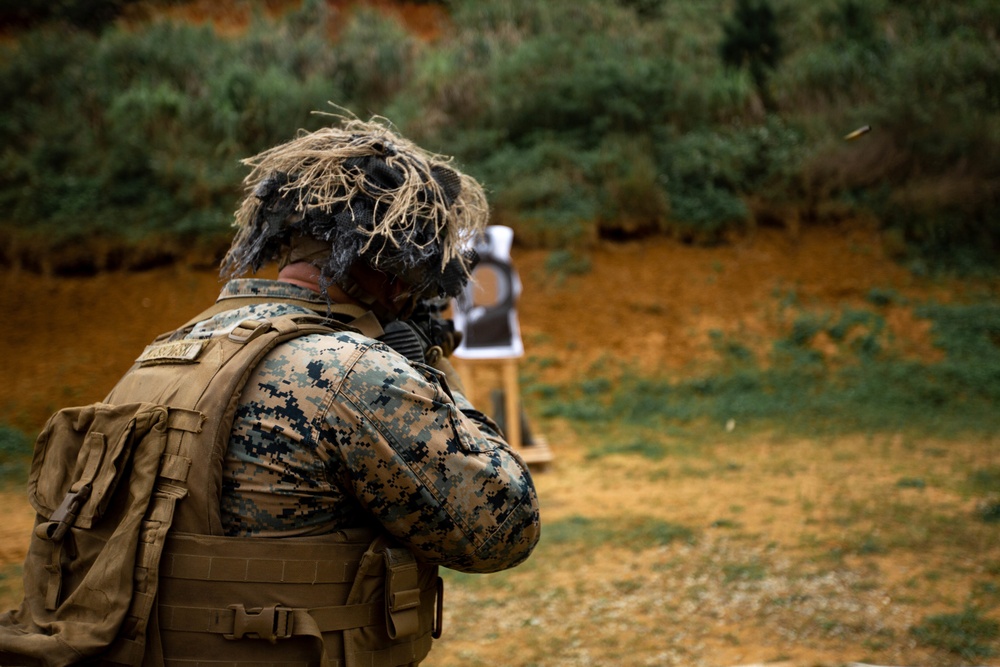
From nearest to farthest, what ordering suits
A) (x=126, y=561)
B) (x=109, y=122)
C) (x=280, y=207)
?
(x=126, y=561) → (x=280, y=207) → (x=109, y=122)

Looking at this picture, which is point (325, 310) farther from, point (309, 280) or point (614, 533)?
point (614, 533)

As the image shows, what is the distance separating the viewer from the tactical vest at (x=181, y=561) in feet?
4.83

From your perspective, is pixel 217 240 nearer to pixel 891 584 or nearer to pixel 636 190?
pixel 636 190

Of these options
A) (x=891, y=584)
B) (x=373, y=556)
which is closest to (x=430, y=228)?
(x=373, y=556)

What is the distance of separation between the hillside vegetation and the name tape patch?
25.7 ft

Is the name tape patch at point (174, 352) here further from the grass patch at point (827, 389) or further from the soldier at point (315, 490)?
the grass patch at point (827, 389)

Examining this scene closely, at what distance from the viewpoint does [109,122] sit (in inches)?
383

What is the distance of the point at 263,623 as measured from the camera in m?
1.51

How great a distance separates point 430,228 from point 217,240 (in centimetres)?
807

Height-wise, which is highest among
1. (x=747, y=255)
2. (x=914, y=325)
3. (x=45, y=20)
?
(x=45, y=20)

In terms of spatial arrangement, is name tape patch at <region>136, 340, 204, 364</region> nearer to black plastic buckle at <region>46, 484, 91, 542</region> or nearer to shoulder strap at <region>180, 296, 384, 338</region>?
shoulder strap at <region>180, 296, 384, 338</region>

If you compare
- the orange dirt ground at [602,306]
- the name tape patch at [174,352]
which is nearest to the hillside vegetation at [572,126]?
the orange dirt ground at [602,306]

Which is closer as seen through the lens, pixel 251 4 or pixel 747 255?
pixel 747 255

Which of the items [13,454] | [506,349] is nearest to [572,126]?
[506,349]
